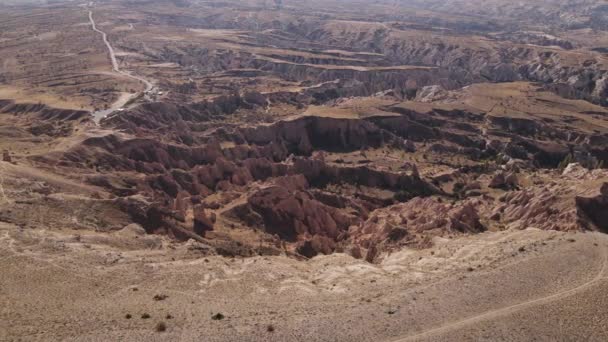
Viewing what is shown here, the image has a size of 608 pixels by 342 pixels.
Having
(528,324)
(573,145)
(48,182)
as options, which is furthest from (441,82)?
(528,324)

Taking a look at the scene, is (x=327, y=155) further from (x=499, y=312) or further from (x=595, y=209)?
(x=499, y=312)

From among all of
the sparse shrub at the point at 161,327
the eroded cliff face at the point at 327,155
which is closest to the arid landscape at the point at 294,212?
the sparse shrub at the point at 161,327

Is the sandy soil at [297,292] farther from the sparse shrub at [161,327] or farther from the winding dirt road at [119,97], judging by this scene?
the winding dirt road at [119,97]

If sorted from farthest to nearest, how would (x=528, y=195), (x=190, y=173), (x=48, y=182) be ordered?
(x=190, y=173), (x=528, y=195), (x=48, y=182)

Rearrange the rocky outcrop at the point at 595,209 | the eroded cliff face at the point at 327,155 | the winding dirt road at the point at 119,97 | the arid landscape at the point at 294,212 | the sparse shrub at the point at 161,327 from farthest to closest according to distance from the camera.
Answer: the winding dirt road at the point at 119,97
the eroded cliff face at the point at 327,155
the rocky outcrop at the point at 595,209
the arid landscape at the point at 294,212
the sparse shrub at the point at 161,327

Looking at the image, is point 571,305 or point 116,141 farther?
point 116,141

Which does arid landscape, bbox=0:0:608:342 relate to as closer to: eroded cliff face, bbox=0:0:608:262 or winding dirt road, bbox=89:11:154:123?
eroded cliff face, bbox=0:0:608:262

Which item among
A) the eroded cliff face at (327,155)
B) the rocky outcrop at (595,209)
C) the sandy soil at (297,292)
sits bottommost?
the eroded cliff face at (327,155)

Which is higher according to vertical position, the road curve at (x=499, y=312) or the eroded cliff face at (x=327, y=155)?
the road curve at (x=499, y=312)

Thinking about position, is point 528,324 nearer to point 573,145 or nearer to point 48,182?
point 48,182
